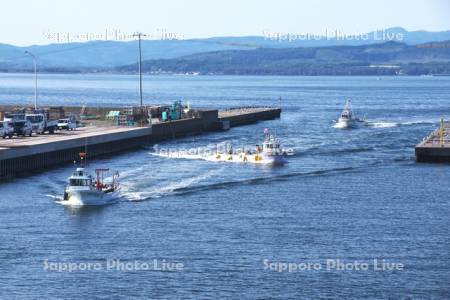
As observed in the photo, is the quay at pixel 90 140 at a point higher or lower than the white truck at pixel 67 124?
lower

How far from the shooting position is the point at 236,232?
186 feet

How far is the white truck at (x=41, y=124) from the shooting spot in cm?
9875

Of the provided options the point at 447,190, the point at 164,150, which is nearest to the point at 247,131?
the point at 164,150

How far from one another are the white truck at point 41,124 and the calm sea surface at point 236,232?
11.2 meters

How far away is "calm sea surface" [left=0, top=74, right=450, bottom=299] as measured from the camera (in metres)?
46.2

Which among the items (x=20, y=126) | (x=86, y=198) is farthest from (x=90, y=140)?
Result: (x=86, y=198)

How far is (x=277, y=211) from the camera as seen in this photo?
6369 centimetres

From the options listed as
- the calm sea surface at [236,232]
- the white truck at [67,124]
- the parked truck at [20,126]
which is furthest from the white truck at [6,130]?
the calm sea surface at [236,232]

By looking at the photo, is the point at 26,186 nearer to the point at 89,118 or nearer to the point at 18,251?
the point at 18,251

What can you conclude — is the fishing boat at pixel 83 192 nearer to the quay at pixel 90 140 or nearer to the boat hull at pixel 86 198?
the boat hull at pixel 86 198

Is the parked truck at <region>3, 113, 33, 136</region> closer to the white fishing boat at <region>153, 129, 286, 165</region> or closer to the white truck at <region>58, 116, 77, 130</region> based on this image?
the white truck at <region>58, 116, 77, 130</region>

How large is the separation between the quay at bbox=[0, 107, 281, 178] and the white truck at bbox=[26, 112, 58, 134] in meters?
0.85

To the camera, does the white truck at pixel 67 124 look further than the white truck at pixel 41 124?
Yes

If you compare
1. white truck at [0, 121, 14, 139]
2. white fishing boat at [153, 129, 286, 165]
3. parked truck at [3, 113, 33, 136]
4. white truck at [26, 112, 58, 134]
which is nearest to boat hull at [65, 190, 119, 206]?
white fishing boat at [153, 129, 286, 165]
